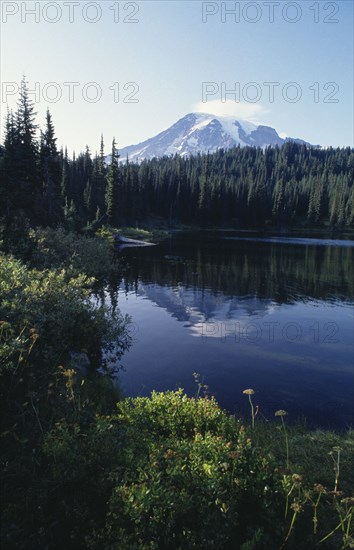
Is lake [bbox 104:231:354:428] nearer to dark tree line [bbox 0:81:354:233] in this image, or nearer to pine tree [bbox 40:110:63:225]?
pine tree [bbox 40:110:63:225]

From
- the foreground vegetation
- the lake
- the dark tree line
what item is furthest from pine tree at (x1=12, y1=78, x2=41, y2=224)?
the foreground vegetation

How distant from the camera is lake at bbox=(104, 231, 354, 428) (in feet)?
46.3

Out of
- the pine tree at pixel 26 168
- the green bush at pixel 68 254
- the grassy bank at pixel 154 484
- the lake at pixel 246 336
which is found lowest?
the lake at pixel 246 336

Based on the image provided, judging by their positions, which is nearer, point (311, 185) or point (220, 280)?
point (220, 280)

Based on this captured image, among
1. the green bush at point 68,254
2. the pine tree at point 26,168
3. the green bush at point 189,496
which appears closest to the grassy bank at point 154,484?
the green bush at point 189,496

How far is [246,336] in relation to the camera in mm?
21344

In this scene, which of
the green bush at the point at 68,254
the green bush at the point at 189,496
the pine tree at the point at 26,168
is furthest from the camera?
the pine tree at the point at 26,168

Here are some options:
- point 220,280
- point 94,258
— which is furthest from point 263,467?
point 94,258

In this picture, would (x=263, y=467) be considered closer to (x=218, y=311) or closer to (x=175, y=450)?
(x=175, y=450)

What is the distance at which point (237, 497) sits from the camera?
15.8 ft

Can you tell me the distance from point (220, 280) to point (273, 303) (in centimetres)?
960

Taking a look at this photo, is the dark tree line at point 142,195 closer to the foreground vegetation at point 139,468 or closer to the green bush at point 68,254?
the green bush at point 68,254

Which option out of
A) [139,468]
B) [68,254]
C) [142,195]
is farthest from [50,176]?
[142,195]

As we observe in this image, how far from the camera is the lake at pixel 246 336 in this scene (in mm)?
14109
